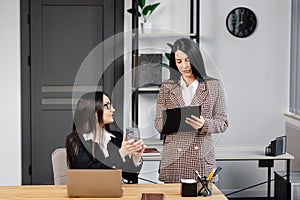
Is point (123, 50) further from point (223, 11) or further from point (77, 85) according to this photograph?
point (223, 11)

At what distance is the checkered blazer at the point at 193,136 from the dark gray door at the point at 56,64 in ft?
6.63

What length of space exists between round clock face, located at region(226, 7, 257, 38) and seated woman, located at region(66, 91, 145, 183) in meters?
2.46

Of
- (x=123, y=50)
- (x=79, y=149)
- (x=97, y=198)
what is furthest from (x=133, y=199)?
(x=123, y=50)

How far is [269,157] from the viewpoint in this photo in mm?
4656

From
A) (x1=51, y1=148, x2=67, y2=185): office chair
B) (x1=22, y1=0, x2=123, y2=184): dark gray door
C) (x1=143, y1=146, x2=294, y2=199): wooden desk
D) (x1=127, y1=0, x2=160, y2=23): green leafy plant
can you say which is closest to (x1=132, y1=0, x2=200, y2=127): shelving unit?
(x1=127, y1=0, x2=160, y2=23): green leafy plant

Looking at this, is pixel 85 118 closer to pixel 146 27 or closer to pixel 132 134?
pixel 132 134

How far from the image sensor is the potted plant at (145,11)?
17.0 feet

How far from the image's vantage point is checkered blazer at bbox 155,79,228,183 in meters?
A: 3.50

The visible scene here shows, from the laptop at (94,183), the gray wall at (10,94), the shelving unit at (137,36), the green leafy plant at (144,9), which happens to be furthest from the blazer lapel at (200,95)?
the gray wall at (10,94)

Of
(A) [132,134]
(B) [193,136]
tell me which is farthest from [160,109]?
(A) [132,134]

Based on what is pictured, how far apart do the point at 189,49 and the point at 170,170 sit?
67 cm

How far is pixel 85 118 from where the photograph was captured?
3.20m

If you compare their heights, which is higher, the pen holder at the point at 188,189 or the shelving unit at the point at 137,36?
the shelving unit at the point at 137,36

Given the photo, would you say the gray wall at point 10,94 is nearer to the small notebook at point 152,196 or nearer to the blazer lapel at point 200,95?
the blazer lapel at point 200,95
